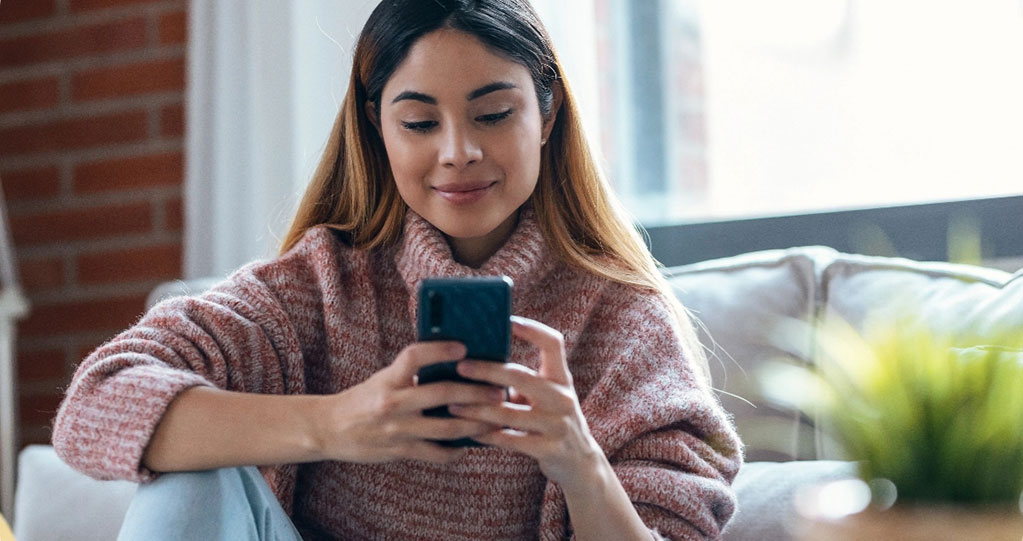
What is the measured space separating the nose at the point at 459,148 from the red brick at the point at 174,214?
1219 mm

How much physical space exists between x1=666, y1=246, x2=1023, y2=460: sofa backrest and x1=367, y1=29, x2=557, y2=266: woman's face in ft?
1.38

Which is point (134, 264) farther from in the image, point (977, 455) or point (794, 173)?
point (977, 455)

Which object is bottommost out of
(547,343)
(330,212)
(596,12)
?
(547,343)

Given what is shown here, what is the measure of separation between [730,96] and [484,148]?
102 centimetres

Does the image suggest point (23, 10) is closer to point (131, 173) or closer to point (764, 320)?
point (131, 173)

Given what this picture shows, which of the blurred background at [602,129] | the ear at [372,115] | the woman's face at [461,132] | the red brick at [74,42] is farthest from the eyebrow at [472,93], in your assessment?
the red brick at [74,42]

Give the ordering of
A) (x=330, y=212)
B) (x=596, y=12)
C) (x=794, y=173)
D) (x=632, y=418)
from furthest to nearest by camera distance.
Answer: (x=596, y=12), (x=794, y=173), (x=330, y=212), (x=632, y=418)

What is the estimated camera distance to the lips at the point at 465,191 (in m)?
1.22

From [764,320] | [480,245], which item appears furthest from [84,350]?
[764,320]

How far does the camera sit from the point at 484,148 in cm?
121

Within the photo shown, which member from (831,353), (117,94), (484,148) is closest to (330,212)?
(484,148)

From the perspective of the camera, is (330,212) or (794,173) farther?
(794,173)

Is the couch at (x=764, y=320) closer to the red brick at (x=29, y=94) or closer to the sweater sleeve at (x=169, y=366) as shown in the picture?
the sweater sleeve at (x=169, y=366)

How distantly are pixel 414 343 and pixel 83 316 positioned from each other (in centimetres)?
144
